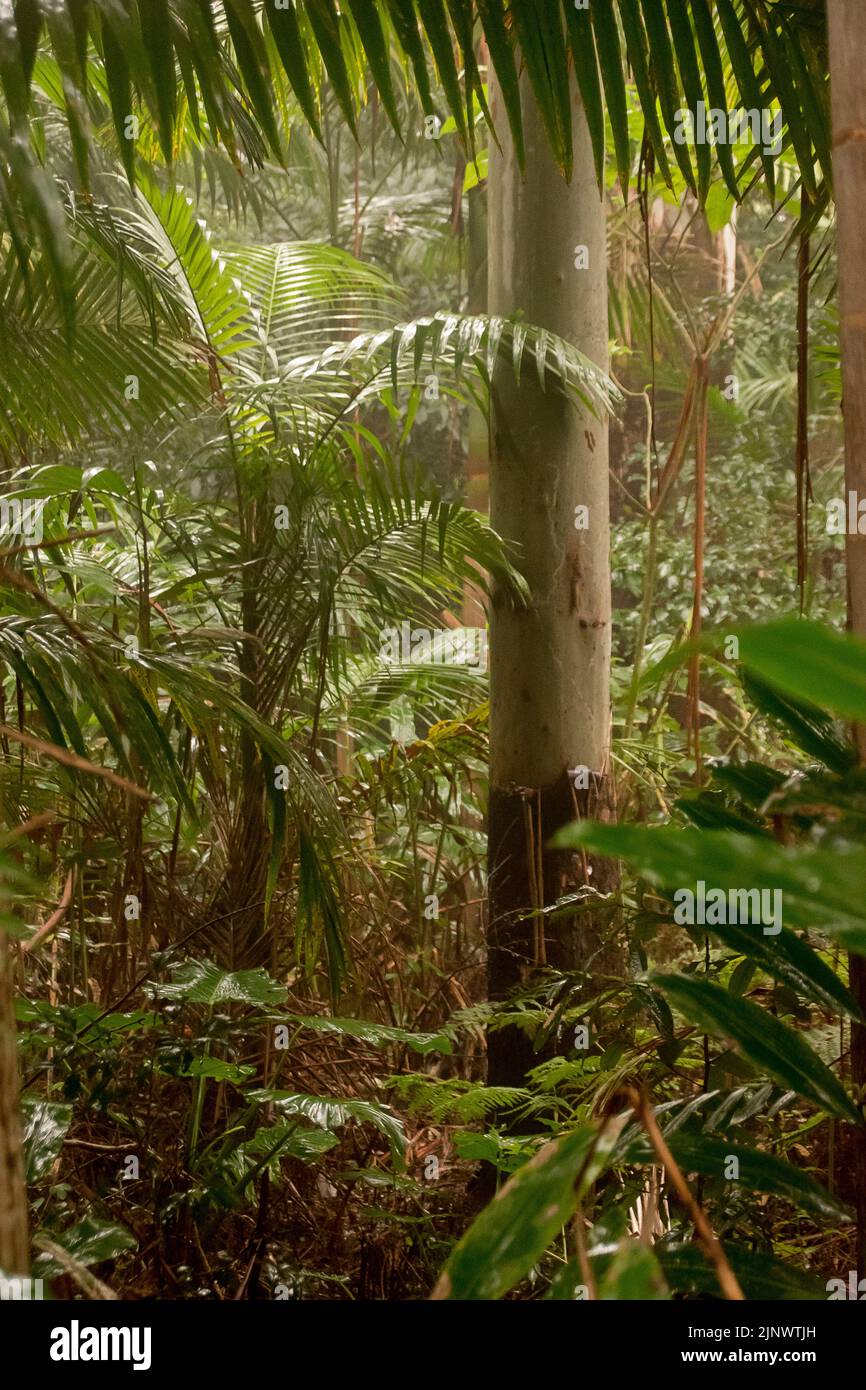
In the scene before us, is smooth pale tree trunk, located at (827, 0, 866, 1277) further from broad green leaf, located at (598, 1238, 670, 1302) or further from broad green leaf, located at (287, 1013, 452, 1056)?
broad green leaf, located at (287, 1013, 452, 1056)

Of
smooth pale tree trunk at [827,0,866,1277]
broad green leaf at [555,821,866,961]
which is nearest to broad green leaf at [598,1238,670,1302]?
broad green leaf at [555,821,866,961]

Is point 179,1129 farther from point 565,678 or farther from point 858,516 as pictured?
point 858,516

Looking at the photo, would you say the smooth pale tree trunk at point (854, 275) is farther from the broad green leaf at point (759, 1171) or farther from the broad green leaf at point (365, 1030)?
the broad green leaf at point (365, 1030)

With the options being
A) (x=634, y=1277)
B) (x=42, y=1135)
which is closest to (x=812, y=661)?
(x=634, y=1277)

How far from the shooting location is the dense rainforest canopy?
76 cm

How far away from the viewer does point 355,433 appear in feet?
9.23

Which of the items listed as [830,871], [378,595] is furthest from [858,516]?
[378,595]

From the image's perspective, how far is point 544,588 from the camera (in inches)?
95.7

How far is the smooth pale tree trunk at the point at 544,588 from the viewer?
7.86 ft

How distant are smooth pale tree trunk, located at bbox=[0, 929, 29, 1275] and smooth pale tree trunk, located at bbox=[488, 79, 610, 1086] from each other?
1.90m

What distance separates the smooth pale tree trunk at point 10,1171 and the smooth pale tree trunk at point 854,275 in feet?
1.88

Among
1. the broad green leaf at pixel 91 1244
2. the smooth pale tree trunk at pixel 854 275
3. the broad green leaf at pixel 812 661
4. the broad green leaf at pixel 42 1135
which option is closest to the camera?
the broad green leaf at pixel 812 661

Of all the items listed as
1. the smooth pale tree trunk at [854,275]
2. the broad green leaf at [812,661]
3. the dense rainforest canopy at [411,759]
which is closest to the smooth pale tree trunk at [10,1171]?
the dense rainforest canopy at [411,759]

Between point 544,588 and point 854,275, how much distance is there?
1.59 meters
